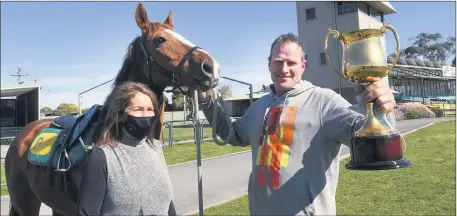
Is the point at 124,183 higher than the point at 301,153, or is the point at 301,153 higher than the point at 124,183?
the point at 301,153

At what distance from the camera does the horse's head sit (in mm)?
2727

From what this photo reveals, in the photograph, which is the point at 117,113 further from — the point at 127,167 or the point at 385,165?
the point at 385,165

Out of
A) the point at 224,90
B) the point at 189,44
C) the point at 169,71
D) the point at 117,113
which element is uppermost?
the point at 224,90

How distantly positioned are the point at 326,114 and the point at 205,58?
113cm

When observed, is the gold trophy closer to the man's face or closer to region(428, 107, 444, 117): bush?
the man's face

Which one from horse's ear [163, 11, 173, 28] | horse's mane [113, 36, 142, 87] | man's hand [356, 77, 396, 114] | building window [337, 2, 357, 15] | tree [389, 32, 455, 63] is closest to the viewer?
man's hand [356, 77, 396, 114]

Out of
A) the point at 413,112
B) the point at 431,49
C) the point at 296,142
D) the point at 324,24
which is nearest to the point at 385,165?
the point at 296,142

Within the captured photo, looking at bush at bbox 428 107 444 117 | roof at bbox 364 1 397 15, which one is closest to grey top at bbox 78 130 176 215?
bush at bbox 428 107 444 117

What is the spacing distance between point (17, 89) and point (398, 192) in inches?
695

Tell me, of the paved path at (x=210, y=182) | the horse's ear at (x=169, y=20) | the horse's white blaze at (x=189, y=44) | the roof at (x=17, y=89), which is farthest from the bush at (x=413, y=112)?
the horse's white blaze at (x=189, y=44)

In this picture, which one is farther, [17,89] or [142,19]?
[17,89]

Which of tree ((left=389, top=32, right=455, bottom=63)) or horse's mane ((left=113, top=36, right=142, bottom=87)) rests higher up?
tree ((left=389, top=32, right=455, bottom=63))

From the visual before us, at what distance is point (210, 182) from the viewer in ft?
27.7

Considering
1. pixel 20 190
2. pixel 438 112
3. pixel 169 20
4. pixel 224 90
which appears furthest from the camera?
pixel 438 112
